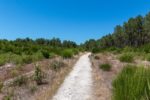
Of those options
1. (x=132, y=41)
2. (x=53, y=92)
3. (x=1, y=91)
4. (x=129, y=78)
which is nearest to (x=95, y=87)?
(x=53, y=92)

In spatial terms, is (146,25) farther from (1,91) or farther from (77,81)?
(1,91)

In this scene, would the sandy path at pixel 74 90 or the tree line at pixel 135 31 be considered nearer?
the sandy path at pixel 74 90

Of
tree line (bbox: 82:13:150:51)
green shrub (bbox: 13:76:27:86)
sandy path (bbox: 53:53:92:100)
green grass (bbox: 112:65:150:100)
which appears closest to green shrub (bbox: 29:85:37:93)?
green shrub (bbox: 13:76:27:86)

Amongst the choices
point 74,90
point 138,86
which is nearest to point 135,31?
point 74,90

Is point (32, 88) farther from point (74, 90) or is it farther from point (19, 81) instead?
point (74, 90)

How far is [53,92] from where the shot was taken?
1022 centimetres

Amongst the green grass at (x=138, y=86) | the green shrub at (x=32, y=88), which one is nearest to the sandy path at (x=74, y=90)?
Answer: the green shrub at (x=32, y=88)

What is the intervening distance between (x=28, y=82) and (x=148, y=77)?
851 centimetres

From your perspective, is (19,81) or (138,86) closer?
(138,86)

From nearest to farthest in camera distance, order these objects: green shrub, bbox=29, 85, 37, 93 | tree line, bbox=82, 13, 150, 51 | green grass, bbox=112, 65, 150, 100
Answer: green grass, bbox=112, 65, 150, 100 → green shrub, bbox=29, 85, 37, 93 → tree line, bbox=82, 13, 150, 51

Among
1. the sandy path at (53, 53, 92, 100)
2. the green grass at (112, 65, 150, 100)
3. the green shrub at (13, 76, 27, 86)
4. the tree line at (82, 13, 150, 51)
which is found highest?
the tree line at (82, 13, 150, 51)

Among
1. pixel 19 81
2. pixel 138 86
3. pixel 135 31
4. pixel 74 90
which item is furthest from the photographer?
pixel 135 31

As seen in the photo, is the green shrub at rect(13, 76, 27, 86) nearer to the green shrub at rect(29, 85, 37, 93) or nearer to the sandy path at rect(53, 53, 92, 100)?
the green shrub at rect(29, 85, 37, 93)

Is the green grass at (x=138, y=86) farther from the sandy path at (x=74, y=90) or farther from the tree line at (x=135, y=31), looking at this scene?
the tree line at (x=135, y=31)
